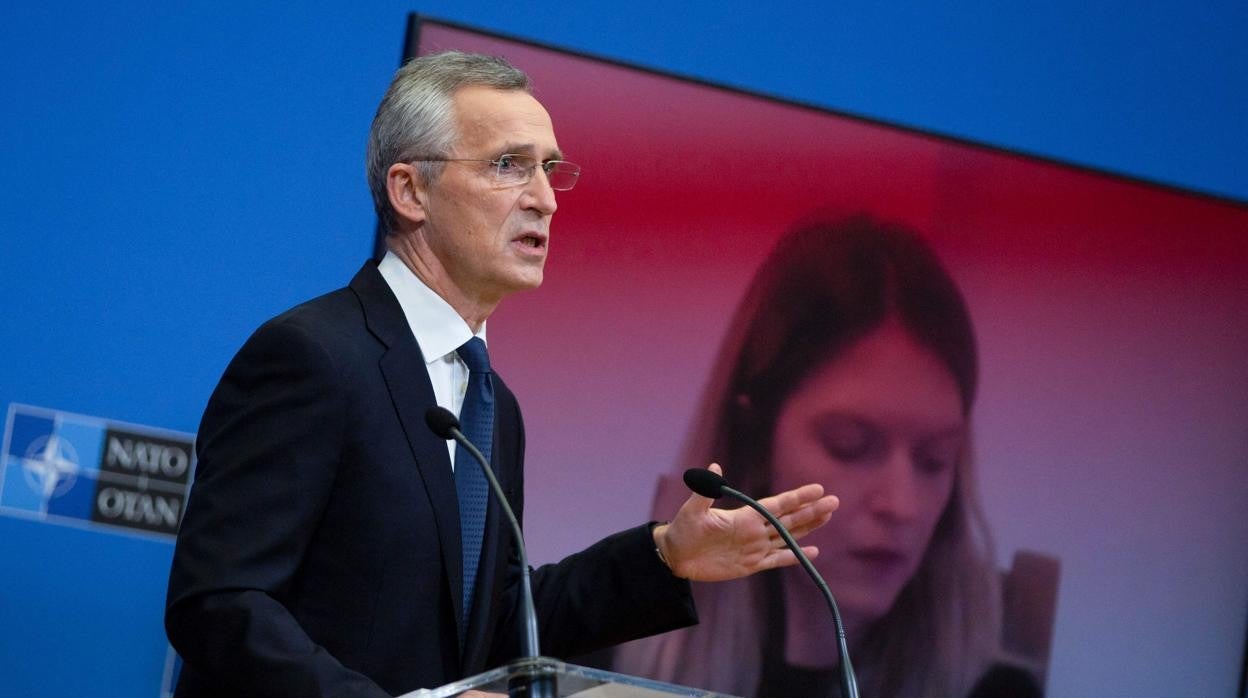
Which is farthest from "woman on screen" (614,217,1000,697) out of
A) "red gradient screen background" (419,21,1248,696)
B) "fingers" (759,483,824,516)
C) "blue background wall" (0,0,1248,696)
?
"fingers" (759,483,824,516)

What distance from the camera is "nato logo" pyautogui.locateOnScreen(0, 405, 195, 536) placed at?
8.11ft

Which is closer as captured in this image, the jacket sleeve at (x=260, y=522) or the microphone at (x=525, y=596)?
the microphone at (x=525, y=596)

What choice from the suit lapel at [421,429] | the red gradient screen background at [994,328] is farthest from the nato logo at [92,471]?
the suit lapel at [421,429]

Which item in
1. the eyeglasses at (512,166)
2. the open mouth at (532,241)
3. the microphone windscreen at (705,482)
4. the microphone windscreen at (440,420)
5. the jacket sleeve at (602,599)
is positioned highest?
the eyeglasses at (512,166)

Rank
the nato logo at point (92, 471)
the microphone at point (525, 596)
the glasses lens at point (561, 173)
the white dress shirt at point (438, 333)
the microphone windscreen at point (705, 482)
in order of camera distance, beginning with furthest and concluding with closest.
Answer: the nato logo at point (92, 471), the glasses lens at point (561, 173), the white dress shirt at point (438, 333), the microphone windscreen at point (705, 482), the microphone at point (525, 596)

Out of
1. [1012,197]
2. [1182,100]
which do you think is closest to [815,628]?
[1012,197]

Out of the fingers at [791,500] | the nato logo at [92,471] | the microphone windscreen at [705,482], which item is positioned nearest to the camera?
the microphone windscreen at [705,482]

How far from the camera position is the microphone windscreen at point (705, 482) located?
1832 millimetres

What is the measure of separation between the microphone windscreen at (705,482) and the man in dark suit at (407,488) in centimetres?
14

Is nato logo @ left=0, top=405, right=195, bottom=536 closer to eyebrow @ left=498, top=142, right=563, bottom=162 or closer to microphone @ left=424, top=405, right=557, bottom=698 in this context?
eyebrow @ left=498, top=142, right=563, bottom=162

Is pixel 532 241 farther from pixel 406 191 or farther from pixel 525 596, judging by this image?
pixel 525 596

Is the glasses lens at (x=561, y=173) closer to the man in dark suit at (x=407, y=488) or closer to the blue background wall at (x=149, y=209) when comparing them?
the man in dark suit at (x=407, y=488)

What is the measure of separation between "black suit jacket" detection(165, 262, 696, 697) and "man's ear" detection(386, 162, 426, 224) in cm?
12

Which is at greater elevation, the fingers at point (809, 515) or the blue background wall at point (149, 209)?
A: the blue background wall at point (149, 209)
